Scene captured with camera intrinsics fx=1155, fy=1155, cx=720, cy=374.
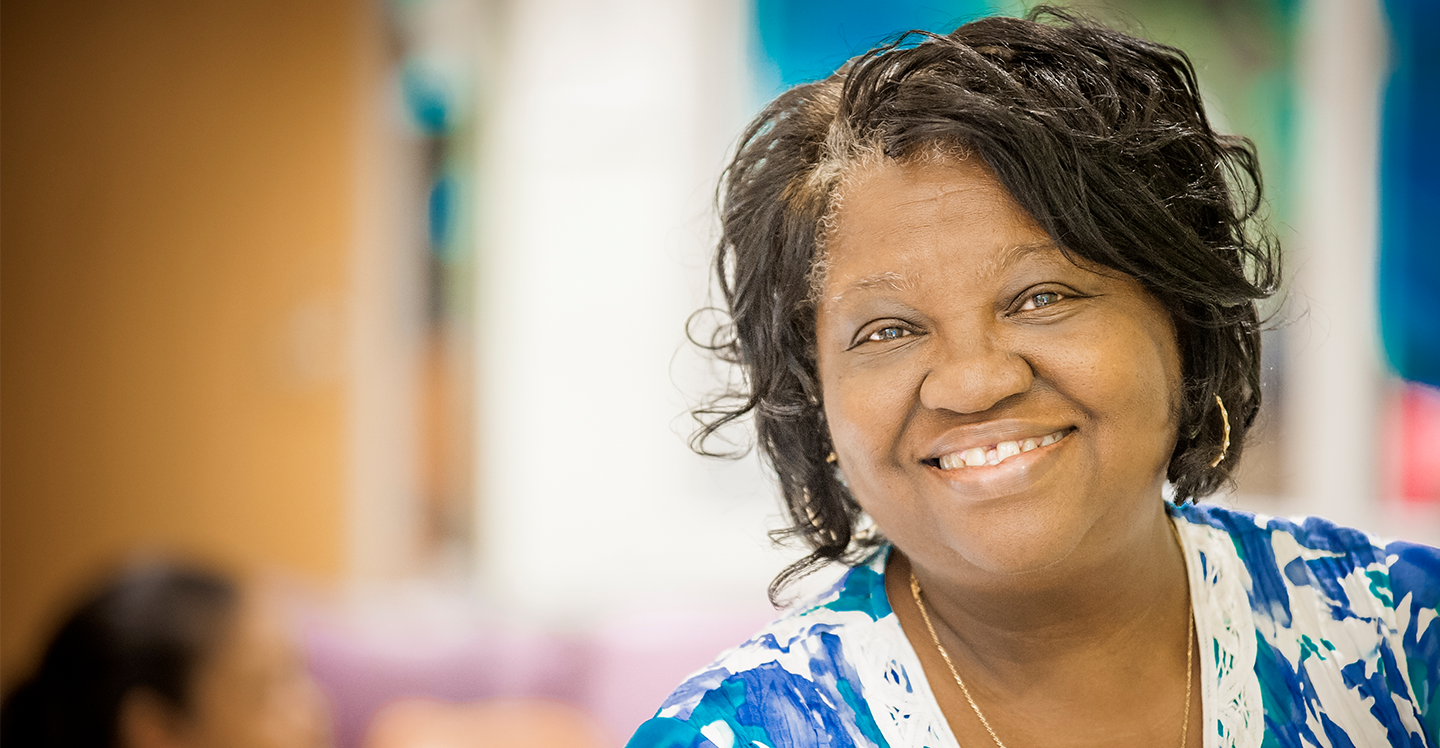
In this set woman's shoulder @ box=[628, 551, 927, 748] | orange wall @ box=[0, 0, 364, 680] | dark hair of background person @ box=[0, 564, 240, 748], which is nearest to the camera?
woman's shoulder @ box=[628, 551, 927, 748]

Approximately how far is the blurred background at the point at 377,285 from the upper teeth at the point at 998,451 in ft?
7.17

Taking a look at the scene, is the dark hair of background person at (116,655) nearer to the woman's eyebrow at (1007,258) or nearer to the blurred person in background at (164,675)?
the blurred person in background at (164,675)

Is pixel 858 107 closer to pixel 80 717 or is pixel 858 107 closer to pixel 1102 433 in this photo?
pixel 1102 433

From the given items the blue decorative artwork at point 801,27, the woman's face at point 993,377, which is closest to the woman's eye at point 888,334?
the woman's face at point 993,377

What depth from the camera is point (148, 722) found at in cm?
217

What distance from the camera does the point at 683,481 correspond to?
3.45m

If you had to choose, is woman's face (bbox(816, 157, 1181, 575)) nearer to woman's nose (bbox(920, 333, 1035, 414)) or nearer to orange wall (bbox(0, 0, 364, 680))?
woman's nose (bbox(920, 333, 1035, 414))

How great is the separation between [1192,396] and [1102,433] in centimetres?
20

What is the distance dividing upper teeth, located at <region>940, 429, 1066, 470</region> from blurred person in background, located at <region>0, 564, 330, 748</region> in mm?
1728

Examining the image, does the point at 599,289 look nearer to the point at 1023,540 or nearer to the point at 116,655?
the point at 116,655

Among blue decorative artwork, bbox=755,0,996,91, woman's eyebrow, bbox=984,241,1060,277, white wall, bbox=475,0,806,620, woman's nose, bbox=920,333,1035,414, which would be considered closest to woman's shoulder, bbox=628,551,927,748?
woman's nose, bbox=920,333,1035,414

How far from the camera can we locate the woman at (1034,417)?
1022mm

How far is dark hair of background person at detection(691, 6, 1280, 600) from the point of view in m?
1.02

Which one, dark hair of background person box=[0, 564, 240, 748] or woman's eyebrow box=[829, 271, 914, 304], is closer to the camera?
woman's eyebrow box=[829, 271, 914, 304]
